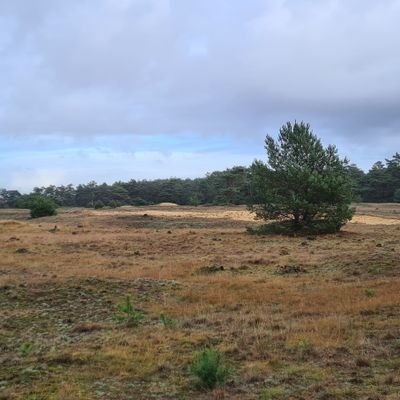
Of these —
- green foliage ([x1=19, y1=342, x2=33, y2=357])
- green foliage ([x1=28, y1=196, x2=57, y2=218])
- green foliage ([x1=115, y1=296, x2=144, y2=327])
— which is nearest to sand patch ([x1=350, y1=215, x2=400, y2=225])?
green foliage ([x1=28, y1=196, x2=57, y2=218])

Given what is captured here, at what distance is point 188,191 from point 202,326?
4420 inches

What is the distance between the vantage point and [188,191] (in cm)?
12250

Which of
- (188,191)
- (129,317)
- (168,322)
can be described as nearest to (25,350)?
(168,322)

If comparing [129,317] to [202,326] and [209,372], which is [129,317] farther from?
[209,372]

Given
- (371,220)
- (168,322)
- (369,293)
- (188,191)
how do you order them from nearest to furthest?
(168,322)
(369,293)
(371,220)
(188,191)

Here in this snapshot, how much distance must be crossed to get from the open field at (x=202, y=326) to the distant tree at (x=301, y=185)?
392 inches

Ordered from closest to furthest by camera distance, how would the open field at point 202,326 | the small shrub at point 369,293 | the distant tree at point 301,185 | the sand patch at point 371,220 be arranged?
the open field at point 202,326 < the small shrub at point 369,293 < the distant tree at point 301,185 < the sand patch at point 371,220

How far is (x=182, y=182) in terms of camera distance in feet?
436

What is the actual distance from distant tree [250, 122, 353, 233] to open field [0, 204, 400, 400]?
9.95 metres

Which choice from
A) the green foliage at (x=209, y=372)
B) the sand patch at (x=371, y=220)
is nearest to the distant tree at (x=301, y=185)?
the sand patch at (x=371, y=220)

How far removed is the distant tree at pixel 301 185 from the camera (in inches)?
1268

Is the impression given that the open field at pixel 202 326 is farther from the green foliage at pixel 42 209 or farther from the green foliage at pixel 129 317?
the green foliage at pixel 42 209

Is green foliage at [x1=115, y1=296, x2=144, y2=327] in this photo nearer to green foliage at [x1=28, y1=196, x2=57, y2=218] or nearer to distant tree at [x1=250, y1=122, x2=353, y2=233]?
distant tree at [x1=250, y1=122, x2=353, y2=233]

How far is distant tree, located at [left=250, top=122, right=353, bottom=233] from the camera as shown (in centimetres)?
3222
